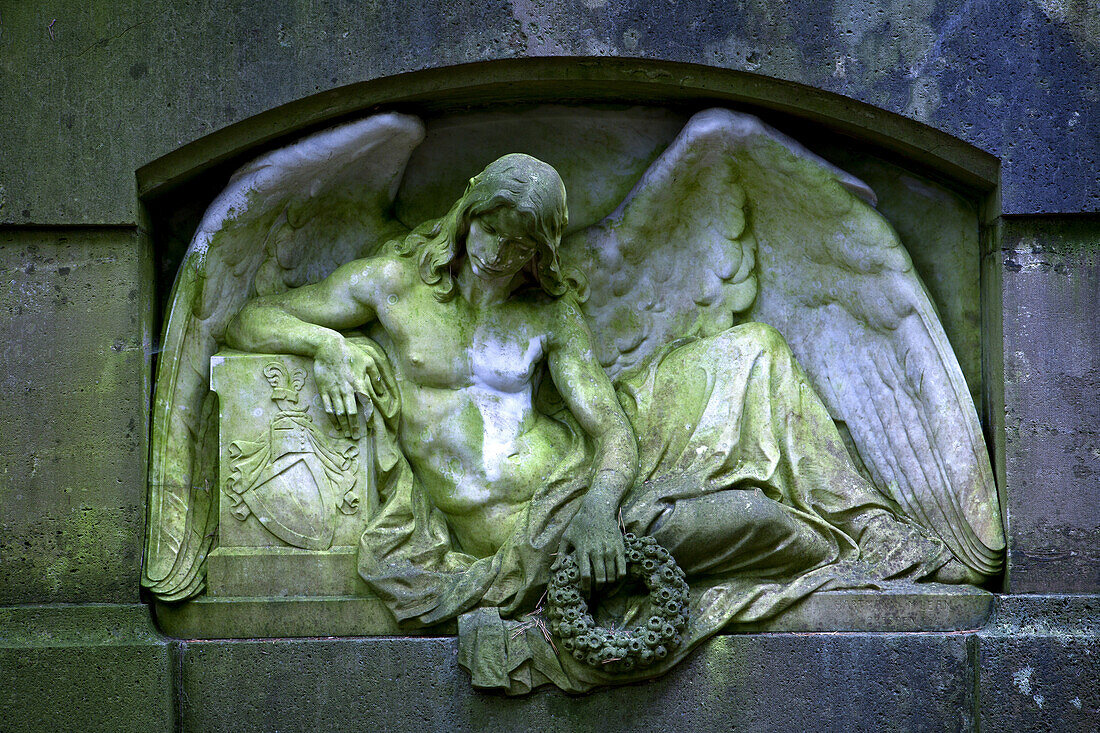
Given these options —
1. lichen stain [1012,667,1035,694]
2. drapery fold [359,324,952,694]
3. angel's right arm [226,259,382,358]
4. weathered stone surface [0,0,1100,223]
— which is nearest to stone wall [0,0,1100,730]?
weathered stone surface [0,0,1100,223]

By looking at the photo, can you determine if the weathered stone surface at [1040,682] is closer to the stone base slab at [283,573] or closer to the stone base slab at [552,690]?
the stone base slab at [552,690]

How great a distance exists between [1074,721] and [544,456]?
79.1 inches

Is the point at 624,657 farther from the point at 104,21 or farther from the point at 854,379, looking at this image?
the point at 104,21

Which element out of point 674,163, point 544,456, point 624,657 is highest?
point 674,163

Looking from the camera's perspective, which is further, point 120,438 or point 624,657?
point 120,438

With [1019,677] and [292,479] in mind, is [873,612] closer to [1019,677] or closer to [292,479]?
[1019,677]

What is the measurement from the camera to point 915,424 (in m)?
4.76

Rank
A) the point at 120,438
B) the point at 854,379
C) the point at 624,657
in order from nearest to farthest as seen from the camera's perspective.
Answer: the point at 624,657 → the point at 120,438 → the point at 854,379

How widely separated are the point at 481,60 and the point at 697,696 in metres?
2.32

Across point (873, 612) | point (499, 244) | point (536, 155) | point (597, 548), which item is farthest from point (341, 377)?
point (873, 612)

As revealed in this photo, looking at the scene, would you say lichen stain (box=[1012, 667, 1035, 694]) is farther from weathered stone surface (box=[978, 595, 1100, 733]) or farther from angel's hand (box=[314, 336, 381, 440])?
angel's hand (box=[314, 336, 381, 440])

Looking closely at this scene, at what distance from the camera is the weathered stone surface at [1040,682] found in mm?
4391

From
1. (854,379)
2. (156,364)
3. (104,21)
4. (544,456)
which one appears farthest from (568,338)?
(104,21)

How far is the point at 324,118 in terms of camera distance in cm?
467
